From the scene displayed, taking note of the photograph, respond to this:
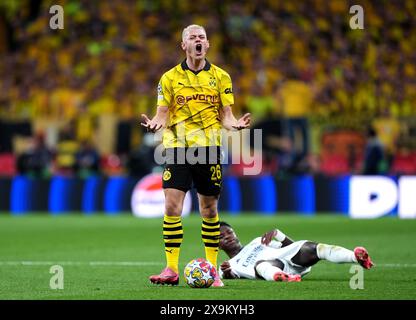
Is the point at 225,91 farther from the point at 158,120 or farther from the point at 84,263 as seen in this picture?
the point at 84,263

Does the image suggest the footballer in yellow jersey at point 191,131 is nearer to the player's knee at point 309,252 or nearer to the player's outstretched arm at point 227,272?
the player's outstretched arm at point 227,272

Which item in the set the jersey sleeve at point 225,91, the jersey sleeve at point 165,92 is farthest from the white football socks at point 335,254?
the jersey sleeve at point 165,92

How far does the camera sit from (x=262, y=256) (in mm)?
Answer: 10648

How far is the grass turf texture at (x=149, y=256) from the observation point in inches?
368

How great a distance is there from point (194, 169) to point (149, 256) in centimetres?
373

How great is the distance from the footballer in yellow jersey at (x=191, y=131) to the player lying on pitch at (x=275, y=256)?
0.51m

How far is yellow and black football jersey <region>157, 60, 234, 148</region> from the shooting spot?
1024 cm

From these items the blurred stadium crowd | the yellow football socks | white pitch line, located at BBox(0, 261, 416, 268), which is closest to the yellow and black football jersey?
the yellow football socks

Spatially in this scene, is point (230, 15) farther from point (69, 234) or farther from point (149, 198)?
point (69, 234)

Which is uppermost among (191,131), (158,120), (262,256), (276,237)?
(158,120)

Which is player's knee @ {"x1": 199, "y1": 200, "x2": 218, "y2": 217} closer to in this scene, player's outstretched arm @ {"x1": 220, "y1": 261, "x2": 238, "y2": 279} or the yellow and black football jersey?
the yellow and black football jersey

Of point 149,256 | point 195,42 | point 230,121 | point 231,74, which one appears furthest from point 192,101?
point 231,74

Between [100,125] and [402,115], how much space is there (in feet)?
27.0

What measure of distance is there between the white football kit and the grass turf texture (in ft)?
0.73
